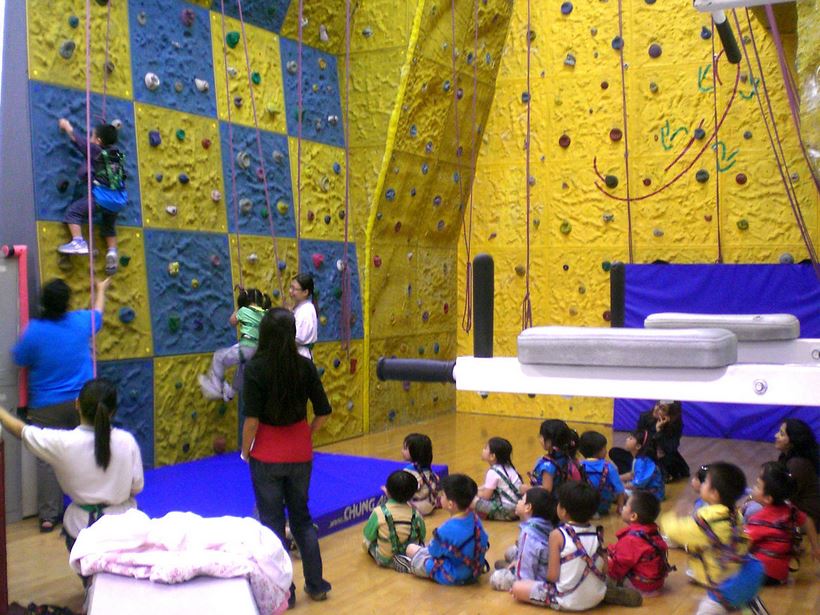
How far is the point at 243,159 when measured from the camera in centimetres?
624

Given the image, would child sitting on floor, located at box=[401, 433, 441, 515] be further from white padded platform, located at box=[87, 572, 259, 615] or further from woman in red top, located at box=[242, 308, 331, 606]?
white padded platform, located at box=[87, 572, 259, 615]

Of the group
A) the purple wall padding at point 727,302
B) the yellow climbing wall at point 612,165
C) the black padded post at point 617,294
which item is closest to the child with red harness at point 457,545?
the black padded post at point 617,294

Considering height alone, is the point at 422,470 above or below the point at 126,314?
below

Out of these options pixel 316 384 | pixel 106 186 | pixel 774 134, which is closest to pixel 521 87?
pixel 774 134

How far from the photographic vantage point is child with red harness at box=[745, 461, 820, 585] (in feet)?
12.6

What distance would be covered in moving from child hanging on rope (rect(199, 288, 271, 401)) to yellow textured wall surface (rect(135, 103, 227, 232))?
1.96 feet

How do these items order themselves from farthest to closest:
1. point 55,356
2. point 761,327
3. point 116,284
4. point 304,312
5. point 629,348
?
1. point 304,312
2. point 116,284
3. point 55,356
4. point 761,327
5. point 629,348

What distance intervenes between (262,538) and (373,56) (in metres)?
5.77

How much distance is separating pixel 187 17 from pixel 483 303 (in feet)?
14.3

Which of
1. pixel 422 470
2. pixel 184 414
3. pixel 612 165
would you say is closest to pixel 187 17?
pixel 184 414

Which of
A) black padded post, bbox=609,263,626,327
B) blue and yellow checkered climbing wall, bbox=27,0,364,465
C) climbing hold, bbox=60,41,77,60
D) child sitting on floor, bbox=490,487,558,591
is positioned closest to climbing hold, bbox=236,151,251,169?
blue and yellow checkered climbing wall, bbox=27,0,364,465

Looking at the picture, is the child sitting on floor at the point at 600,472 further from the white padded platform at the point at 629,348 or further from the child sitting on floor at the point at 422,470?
the white padded platform at the point at 629,348

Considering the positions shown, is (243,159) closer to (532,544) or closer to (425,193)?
(425,193)

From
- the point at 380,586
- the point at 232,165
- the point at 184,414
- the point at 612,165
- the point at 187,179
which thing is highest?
the point at 612,165
